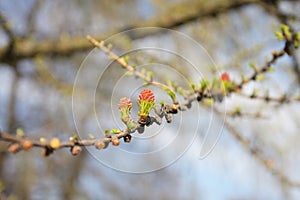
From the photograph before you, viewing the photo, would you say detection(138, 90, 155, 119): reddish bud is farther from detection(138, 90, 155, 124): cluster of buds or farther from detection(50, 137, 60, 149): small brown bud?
detection(50, 137, 60, 149): small brown bud

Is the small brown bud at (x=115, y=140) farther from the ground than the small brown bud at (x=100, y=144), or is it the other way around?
the small brown bud at (x=115, y=140)

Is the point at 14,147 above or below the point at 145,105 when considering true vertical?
below

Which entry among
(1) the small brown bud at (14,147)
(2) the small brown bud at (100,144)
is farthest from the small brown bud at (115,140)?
(1) the small brown bud at (14,147)

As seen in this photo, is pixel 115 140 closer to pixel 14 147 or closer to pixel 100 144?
pixel 100 144

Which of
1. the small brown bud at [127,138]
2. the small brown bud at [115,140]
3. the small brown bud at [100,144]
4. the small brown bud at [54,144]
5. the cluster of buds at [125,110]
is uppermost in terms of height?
the cluster of buds at [125,110]

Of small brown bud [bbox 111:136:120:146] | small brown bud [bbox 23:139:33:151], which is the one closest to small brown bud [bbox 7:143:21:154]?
small brown bud [bbox 23:139:33:151]

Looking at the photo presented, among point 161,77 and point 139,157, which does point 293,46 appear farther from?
point 161,77

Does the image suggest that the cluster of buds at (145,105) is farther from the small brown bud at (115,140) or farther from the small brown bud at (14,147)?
the small brown bud at (14,147)

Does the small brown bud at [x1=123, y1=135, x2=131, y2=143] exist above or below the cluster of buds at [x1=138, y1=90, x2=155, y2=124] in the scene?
below

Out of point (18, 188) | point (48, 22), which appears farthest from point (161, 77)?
point (18, 188)

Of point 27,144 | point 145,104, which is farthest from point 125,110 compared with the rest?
point 27,144

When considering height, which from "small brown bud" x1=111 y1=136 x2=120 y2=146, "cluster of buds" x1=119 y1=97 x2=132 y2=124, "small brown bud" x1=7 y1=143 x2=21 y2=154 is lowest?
"small brown bud" x1=7 y1=143 x2=21 y2=154
